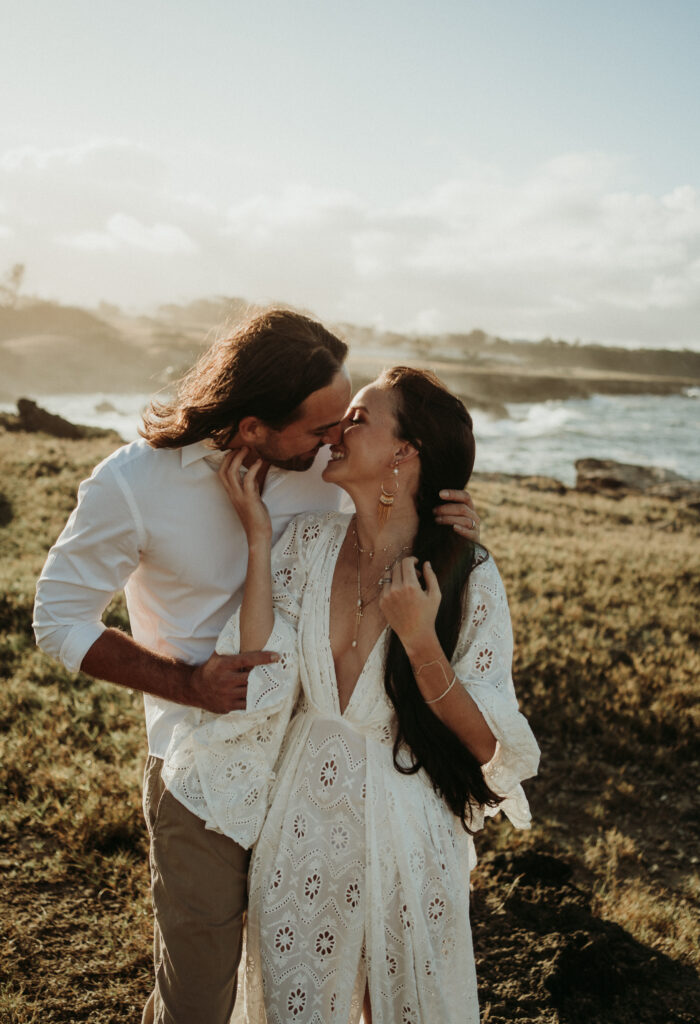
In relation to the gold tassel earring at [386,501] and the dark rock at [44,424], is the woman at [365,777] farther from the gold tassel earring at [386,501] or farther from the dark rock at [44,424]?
the dark rock at [44,424]

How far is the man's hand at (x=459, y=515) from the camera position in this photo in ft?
8.41

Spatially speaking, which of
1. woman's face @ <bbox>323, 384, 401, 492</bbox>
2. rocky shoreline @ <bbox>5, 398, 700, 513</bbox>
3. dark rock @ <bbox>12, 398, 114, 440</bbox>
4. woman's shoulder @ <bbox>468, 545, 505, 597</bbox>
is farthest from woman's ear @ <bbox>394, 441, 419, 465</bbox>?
dark rock @ <bbox>12, 398, 114, 440</bbox>

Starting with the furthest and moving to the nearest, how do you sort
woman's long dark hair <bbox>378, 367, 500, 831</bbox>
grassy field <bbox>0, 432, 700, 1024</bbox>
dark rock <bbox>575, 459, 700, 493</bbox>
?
dark rock <bbox>575, 459, 700, 493</bbox> < grassy field <bbox>0, 432, 700, 1024</bbox> < woman's long dark hair <bbox>378, 367, 500, 831</bbox>

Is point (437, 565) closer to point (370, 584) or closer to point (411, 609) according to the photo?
point (370, 584)

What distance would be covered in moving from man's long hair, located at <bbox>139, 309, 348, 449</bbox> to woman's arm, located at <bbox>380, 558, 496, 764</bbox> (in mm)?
769

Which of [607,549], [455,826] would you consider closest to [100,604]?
[455,826]

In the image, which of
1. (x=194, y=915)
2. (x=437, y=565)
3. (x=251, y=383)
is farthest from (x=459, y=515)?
(x=194, y=915)

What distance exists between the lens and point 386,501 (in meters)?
2.65

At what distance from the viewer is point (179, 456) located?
262cm

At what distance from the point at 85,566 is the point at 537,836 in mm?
3466

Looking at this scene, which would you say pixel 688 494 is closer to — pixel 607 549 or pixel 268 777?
pixel 607 549

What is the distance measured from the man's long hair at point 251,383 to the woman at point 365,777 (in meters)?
0.27

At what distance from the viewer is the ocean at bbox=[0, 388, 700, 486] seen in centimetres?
3812

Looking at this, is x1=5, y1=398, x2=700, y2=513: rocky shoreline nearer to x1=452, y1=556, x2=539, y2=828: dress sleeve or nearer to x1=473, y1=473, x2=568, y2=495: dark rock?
x1=473, y1=473, x2=568, y2=495: dark rock
